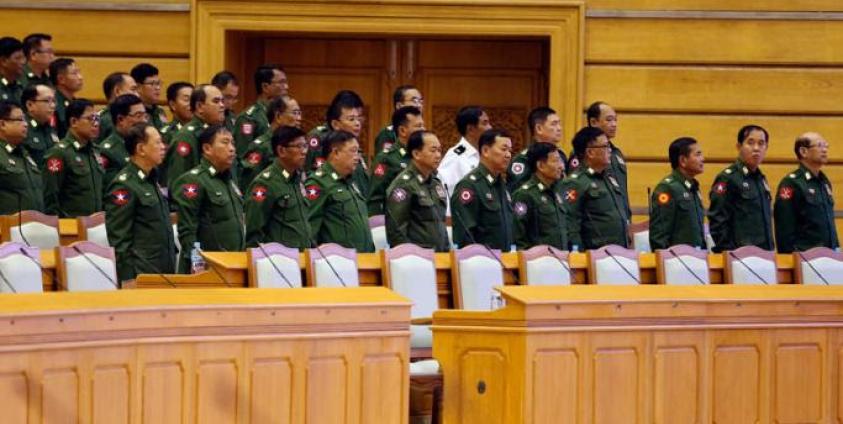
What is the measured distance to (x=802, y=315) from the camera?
18.9ft

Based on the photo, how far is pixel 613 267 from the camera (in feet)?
23.3

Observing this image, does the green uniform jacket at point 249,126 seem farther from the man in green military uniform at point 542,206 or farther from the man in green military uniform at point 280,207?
the man in green military uniform at point 542,206

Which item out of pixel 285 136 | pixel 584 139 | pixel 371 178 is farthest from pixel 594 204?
pixel 285 136

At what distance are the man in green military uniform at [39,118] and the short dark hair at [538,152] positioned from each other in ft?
7.37

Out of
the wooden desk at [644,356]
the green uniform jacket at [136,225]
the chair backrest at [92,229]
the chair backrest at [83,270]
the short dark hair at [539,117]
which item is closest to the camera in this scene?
the wooden desk at [644,356]

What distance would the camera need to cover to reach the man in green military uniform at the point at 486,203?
300 inches

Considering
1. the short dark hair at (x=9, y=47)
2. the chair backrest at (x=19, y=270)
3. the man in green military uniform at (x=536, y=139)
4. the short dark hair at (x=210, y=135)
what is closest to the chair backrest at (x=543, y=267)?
the short dark hair at (x=210, y=135)

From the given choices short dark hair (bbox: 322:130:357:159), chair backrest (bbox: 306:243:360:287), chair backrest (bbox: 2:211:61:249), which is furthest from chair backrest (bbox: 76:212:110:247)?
chair backrest (bbox: 306:243:360:287)

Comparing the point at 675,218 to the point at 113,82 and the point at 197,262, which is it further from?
the point at 113,82

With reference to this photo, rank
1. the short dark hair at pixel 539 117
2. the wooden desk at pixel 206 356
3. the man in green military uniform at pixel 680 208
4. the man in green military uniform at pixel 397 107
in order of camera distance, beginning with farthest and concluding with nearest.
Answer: the man in green military uniform at pixel 397 107, the short dark hair at pixel 539 117, the man in green military uniform at pixel 680 208, the wooden desk at pixel 206 356

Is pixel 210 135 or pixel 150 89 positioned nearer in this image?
pixel 210 135

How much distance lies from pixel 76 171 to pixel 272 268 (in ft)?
5.42

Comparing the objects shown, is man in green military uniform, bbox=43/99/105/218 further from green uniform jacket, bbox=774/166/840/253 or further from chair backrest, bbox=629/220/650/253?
green uniform jacket, bbox=774/166/840/253

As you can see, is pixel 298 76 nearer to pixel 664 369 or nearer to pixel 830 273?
pixel 830 273
